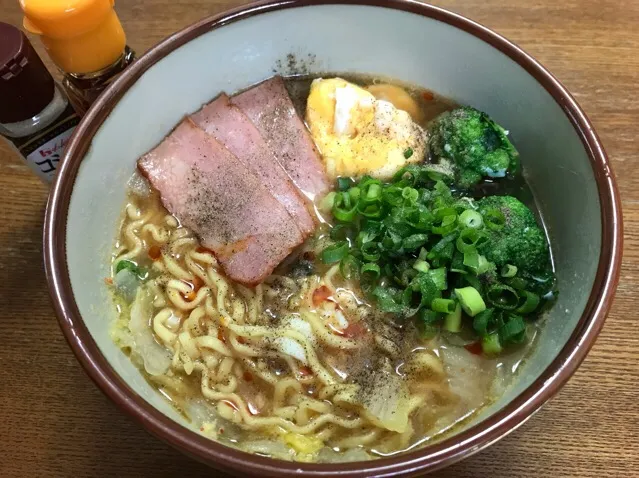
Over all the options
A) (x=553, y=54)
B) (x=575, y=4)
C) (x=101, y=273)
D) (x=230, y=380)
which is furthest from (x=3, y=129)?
(x=575, y=4)

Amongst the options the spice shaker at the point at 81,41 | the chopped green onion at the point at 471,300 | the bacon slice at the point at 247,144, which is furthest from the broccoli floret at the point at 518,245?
the spice shaker at the point at 81,41

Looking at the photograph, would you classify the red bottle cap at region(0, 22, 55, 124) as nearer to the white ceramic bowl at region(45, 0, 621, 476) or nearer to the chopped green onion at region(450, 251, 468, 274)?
the white ceramic bowl at region(45, 0, 621, 476)

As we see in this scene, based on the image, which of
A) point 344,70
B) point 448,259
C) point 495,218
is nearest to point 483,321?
point 448,259

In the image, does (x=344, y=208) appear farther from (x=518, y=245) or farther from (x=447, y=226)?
(x=518, y=245)

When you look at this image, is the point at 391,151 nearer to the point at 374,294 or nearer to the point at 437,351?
the point at 374,294

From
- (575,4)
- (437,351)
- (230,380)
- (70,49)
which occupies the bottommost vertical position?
(437,351)

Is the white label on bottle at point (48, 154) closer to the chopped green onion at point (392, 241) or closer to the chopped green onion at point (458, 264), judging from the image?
the chopped green onion at point (392, 241)
